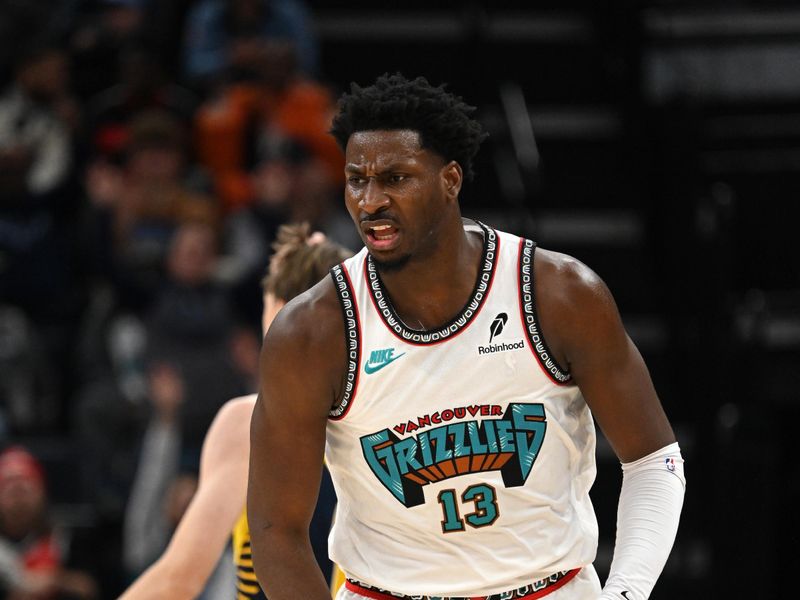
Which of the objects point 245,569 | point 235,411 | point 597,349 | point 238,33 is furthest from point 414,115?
point 238,33

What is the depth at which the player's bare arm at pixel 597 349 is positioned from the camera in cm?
305

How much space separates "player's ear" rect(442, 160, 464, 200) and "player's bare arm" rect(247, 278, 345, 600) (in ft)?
1.10

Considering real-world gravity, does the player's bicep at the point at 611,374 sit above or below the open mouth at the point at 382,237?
below

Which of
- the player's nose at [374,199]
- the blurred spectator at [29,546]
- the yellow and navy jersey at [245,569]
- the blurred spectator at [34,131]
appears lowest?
the blurred spectator at [29,546]

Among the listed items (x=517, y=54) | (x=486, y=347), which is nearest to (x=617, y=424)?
(x=486, y=347)

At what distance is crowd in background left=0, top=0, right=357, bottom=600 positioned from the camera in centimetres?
717

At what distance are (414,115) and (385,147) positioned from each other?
0.10 meters

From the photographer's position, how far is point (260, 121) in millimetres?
8234

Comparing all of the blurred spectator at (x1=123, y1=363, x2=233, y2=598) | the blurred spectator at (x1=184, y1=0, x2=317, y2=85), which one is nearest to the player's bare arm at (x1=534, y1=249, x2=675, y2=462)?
the blurred spectator at (x1=123, y1=363, x2=233, y2=598)

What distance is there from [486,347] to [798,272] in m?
5.67

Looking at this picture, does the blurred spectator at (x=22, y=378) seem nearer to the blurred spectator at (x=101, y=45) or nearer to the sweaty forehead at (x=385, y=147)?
the blurred spectator at (x=101, y=45)

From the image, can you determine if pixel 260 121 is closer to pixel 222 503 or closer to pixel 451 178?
pixel 222 503

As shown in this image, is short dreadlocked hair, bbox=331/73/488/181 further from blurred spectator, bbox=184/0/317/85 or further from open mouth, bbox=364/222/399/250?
blurred spectator, bbox=184/0/317/85

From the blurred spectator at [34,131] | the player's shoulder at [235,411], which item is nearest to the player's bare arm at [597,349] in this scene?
the player's shoulder at [235,411]
